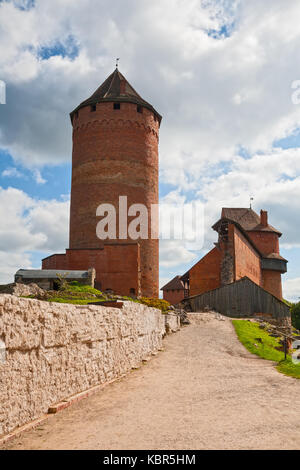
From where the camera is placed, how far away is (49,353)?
16.8 feet

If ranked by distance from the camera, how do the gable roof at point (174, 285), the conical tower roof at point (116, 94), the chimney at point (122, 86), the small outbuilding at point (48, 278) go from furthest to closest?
the gable roof at point (174, 285)
the chimney at point (122, 86)
the conical tower roof at point (116, 94)
the small outbuilding at point (48, 278)

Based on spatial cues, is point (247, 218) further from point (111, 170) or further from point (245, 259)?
point (111, 170)

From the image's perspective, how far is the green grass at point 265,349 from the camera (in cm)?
963

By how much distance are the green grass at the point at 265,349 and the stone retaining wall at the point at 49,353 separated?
158 inches

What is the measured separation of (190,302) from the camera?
1113 inches

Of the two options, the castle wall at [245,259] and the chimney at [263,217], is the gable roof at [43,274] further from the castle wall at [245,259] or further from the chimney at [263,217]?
the chimney at [263,217]

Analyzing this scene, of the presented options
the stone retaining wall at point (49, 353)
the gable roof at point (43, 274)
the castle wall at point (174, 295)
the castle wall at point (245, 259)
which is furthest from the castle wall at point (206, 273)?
the stone retaining wall at point (49, 353)

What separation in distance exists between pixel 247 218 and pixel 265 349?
33509 mm

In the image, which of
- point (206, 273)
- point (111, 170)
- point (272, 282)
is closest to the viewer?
point (111, 170)

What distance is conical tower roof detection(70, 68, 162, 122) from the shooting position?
104 feet

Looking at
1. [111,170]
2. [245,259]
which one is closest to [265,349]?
[111,170]

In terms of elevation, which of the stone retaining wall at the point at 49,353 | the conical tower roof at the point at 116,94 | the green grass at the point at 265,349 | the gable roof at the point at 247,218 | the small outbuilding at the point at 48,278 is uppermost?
the conical tower roof at the point at 116,94

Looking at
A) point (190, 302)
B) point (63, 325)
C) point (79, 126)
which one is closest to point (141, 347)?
point (63, 325)
